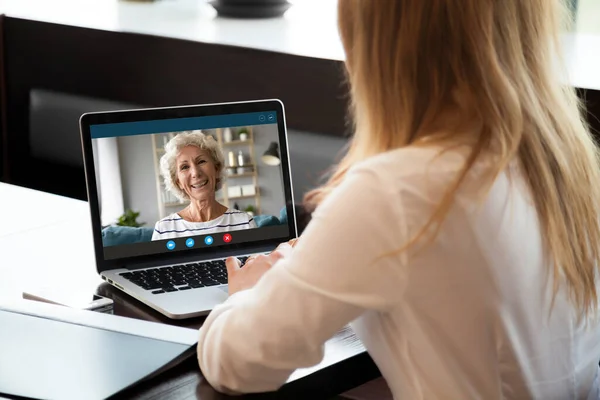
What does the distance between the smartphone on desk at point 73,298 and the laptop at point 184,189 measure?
6 cm

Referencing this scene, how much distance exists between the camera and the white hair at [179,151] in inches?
60.1

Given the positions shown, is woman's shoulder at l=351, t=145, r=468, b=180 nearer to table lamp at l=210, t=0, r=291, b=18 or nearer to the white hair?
the white hair

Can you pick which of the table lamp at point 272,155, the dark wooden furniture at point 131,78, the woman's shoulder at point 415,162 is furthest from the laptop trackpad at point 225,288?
the dark wooden furniture at point 131,78

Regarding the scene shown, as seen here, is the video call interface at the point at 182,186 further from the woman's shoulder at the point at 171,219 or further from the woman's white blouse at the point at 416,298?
the woman's white blouse at the point at 416,298

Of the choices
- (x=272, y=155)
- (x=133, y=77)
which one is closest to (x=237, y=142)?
(x=272, y=155)

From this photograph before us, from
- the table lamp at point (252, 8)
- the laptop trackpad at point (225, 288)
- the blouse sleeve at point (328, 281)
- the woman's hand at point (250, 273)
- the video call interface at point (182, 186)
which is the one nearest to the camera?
the blouse sleeve at point (328, 281)

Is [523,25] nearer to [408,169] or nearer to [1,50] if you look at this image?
[408,169]

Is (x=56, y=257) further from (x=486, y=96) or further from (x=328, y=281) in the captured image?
(x=486, y=96)

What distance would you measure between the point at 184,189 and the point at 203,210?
0.16ft

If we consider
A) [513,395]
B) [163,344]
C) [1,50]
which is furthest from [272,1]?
[513,395]

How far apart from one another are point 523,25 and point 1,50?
85.8 inches

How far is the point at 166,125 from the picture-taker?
1.57m

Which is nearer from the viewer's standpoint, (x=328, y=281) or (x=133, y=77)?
(x=328, y=281)

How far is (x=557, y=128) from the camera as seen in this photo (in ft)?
3.49
